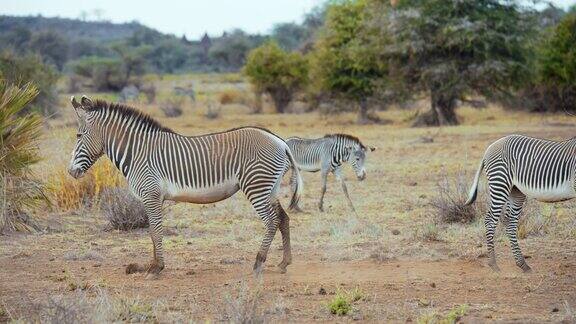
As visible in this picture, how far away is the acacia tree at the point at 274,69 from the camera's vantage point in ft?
131

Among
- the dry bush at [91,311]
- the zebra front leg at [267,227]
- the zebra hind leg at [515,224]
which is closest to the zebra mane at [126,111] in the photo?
the zebra front leg at [267,227]

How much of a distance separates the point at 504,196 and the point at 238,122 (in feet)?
83.6

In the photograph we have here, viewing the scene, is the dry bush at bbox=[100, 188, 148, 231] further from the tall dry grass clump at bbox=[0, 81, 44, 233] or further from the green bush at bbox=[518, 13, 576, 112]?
the green bush at bbox=[518, 13, 576, 112]

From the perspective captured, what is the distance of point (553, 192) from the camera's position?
902 cm

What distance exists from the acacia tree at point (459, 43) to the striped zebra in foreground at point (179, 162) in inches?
800

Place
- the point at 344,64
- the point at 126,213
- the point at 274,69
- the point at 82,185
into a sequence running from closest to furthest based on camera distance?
the point at 126,213, the point at 82,185, the point at 344,64, the point at 274,69

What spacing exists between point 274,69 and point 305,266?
3081 centimetres

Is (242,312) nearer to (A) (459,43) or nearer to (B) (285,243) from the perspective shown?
(B) (285,243)

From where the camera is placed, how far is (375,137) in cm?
2692

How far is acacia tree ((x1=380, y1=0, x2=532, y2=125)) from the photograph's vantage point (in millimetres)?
28906

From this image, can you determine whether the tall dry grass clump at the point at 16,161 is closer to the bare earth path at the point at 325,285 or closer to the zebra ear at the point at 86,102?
the bare earth path at the point at 325,285

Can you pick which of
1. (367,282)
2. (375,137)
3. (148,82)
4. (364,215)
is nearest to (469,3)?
(375,137)

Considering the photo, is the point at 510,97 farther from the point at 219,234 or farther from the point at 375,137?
the point at 219,234

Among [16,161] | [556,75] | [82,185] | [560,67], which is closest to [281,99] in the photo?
[556,75]
